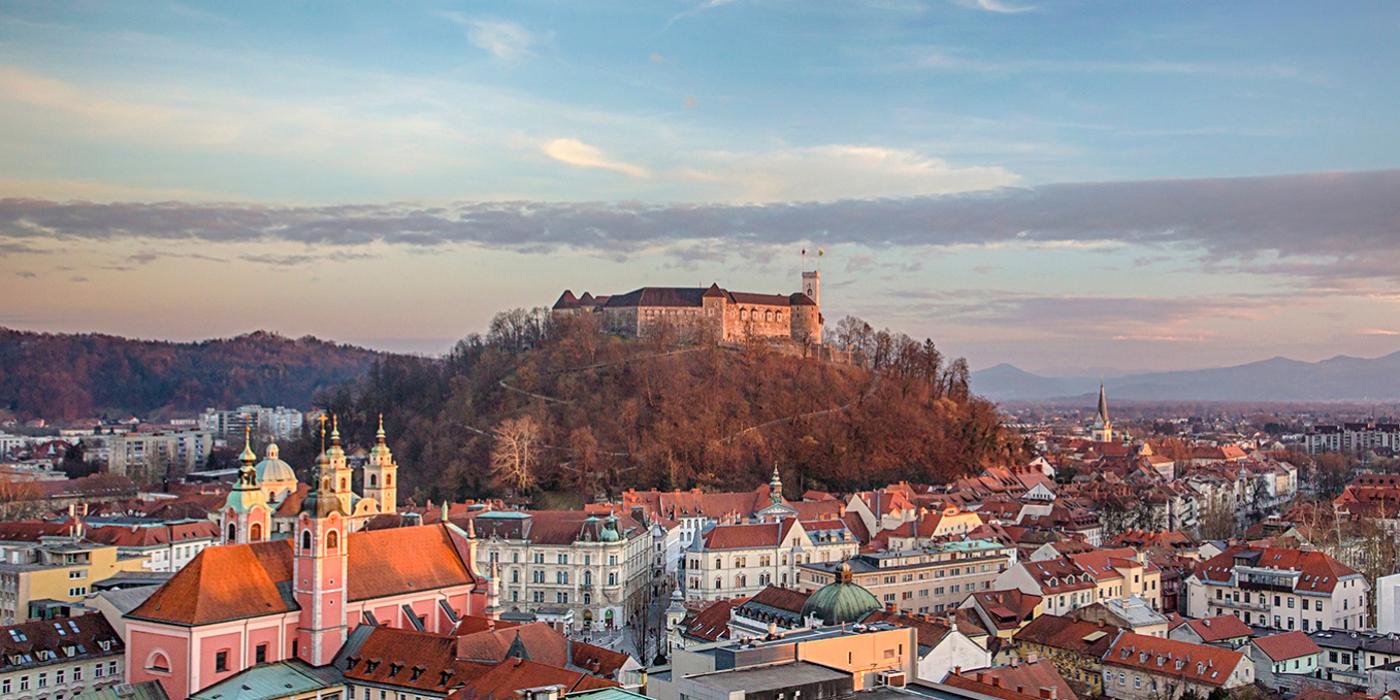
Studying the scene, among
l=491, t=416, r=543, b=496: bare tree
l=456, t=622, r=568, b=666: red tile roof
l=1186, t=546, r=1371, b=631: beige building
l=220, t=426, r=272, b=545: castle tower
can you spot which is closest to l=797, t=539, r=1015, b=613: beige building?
l=1186, t=546, r=1371, b=631: beige building

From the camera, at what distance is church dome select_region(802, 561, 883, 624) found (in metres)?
43.7

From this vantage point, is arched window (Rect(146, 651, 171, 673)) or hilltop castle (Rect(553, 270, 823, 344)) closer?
arched window (Rect(146, 651, 171, 673))

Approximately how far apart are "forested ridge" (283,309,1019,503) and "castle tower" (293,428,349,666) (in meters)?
49.9

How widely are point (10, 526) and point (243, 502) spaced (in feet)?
81.6

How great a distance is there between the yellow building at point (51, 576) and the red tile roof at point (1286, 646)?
45.2m

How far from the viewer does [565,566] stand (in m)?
63.7

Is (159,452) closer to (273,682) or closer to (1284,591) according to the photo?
(273,682)

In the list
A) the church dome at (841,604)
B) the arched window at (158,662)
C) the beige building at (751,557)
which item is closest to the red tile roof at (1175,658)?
the church dome at (841,604)

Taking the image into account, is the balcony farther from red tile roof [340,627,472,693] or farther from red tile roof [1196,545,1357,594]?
red tile roof [340,627,472,693]

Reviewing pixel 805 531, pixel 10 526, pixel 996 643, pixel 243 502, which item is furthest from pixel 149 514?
pixel 996 643

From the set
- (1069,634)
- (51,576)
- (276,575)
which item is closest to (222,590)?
(276,575)

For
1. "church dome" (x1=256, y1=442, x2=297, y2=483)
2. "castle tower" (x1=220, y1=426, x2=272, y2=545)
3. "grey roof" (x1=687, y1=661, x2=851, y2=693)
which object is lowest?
"grey roof" (x1=687, y1=661, x2=851, y2=693)

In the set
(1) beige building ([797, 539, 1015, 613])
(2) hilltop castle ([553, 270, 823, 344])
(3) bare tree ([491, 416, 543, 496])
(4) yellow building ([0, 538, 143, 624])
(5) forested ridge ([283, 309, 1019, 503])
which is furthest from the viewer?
(2) hilltop castle ([553, 270, 823, 344])

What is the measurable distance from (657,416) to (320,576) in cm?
5987
